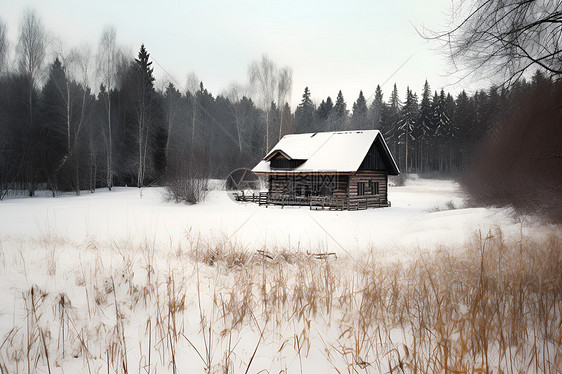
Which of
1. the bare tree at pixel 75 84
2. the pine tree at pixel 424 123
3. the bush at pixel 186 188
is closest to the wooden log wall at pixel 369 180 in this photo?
the bush at pixel 186 188

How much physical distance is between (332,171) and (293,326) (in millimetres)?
19698

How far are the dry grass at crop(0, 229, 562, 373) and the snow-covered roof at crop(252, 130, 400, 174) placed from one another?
721 inches

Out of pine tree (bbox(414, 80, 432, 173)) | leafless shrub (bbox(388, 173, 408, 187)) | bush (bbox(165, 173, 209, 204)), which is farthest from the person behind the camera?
pine tree (bbox(414, 80, 432, 173))

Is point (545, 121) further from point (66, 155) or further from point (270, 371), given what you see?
point (66, 155)

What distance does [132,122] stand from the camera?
33.6m

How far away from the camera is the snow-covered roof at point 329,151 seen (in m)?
22.8

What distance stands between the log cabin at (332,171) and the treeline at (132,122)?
5953mm

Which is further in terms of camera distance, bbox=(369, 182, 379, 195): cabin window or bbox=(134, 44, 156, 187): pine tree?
bbox=(134, 44, 156, 187): pine tree

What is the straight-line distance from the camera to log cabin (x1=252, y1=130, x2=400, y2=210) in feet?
74.7

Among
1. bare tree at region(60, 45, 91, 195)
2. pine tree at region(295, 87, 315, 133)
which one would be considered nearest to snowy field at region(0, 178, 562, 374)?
bare tree at region(60, 45, 91, 195)

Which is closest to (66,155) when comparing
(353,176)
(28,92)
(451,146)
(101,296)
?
(28,92)

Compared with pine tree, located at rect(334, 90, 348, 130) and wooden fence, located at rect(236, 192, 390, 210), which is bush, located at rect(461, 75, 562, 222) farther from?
pine tree, located at rect(334, 90, 348, 130)

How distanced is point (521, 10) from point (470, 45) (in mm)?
762

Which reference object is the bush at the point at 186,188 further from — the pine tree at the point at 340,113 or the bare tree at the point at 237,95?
the pine tree at the point at 340,113
